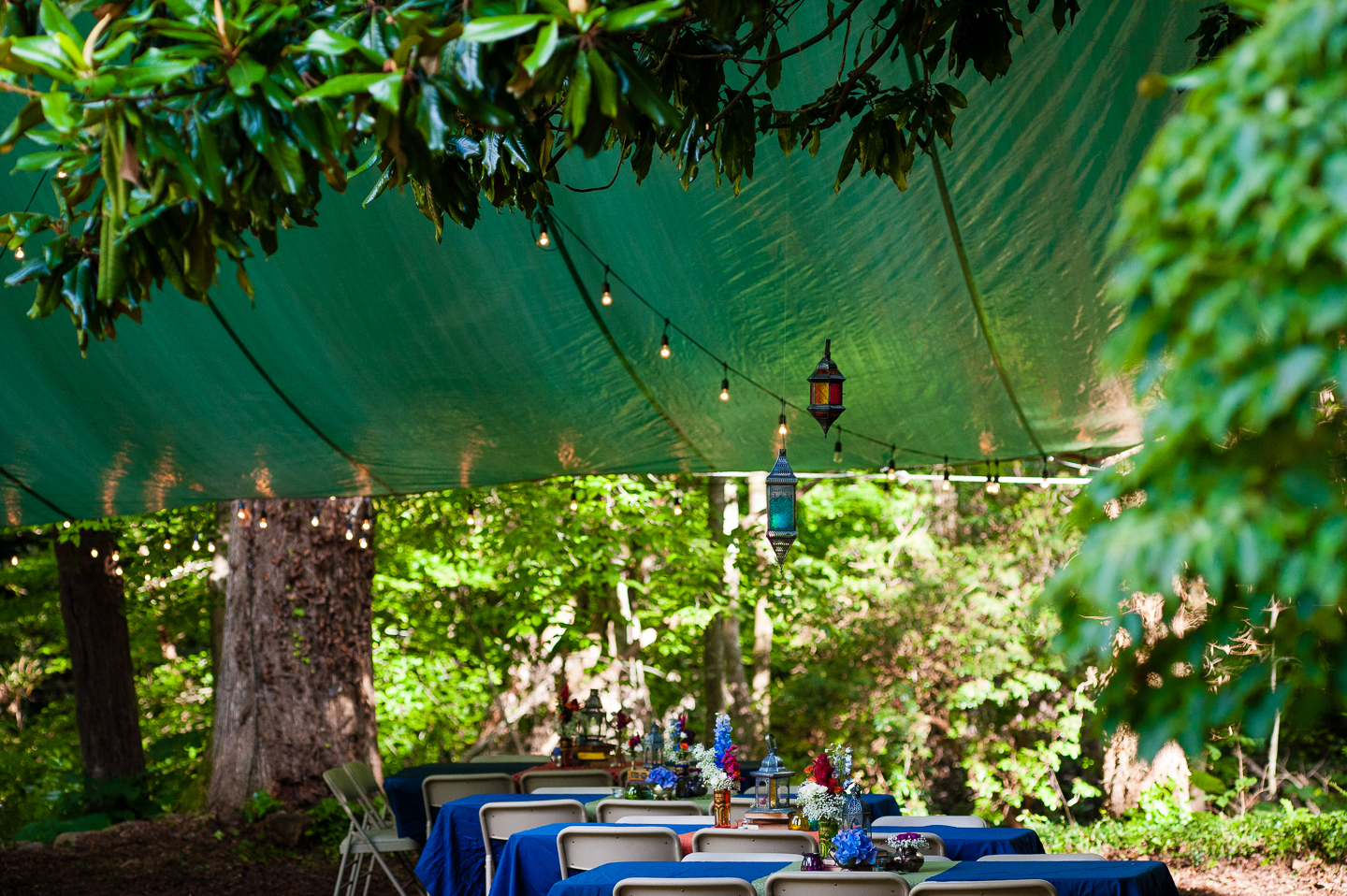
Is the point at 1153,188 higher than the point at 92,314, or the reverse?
the point at 92,314

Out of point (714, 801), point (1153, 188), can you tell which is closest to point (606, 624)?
point (714, 801)

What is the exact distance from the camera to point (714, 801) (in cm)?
476

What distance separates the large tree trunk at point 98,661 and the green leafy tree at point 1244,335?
9.99m

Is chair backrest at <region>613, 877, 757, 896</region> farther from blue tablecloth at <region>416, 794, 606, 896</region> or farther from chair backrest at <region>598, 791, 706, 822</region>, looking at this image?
blue tablecloth at <region>416, 794, 606, 896</region>

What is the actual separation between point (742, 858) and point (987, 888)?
3.32 ft

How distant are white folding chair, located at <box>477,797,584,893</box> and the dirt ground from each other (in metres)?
2.28

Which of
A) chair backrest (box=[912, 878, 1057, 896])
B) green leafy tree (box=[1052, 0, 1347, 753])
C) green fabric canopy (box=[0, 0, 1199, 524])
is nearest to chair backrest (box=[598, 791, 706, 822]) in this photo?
green fabric canopy (box=[0, 0, 1199, 524])

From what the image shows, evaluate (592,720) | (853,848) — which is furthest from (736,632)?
(853,848)

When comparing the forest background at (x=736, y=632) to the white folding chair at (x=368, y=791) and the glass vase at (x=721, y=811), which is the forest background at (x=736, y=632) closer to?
the white folding chair at (x=368, y=791)

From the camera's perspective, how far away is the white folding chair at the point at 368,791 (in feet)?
21.1

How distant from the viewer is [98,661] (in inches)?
392

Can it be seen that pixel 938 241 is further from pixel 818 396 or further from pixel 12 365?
pixel 12 365

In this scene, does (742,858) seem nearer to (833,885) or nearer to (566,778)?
(833,885)

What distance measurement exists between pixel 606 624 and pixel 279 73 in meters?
10.4
